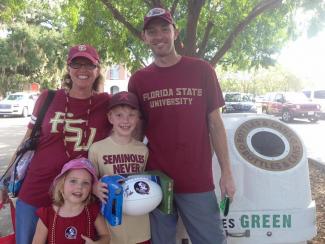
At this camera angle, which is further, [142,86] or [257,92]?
[257,92]

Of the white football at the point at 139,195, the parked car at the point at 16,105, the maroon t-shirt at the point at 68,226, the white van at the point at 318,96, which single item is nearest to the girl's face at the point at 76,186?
the maroon t-shirt at the point at 68,226

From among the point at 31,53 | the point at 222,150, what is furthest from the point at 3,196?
the point at 31,53

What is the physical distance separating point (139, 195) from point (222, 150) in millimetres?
637

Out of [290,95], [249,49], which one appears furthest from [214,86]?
[290,95]

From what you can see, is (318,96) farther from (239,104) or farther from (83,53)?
(83,53)

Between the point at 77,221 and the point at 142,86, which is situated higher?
the point at 142,86

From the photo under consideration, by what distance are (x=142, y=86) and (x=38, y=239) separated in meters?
1.18

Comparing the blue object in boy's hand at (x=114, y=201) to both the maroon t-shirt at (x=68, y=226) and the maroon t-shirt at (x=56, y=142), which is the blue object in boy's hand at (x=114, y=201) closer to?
the maroon t-shirt at (x=68, y=226)

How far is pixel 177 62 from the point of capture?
2.71m

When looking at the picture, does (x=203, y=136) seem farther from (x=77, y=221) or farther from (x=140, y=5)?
(x=140, y=5)

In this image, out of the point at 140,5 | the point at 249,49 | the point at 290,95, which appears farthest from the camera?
the point at 290,95

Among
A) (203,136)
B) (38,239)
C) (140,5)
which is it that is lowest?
(38,239)

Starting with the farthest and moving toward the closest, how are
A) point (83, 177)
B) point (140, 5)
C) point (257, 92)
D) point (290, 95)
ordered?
point (257, 92)
point (290, 95)
point (140, 5)
point (83, 177)

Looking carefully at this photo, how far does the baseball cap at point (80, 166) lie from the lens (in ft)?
8.28
